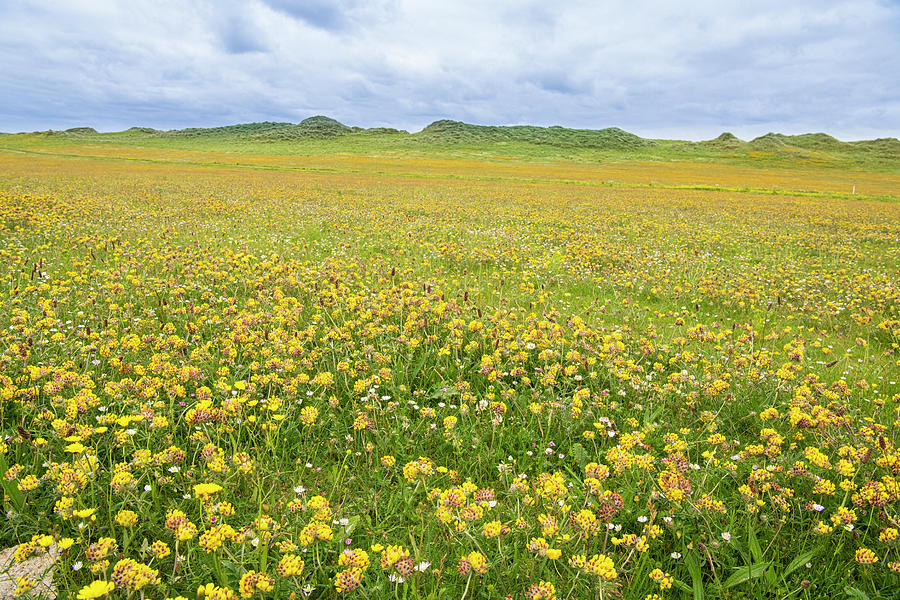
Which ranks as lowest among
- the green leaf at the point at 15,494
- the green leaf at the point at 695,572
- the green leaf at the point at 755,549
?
the green leaf at the point at 695,572

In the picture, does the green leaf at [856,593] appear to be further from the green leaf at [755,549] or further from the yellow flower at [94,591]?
the yellow flower at [94,591]

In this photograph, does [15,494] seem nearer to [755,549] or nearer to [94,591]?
[94,591]

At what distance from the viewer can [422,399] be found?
3822mm

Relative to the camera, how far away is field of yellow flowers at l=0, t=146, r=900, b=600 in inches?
83.2

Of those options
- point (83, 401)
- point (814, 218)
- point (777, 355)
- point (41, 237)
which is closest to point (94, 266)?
point (41, 237)

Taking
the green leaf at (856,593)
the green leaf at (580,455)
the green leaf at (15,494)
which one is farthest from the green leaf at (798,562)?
the green leaf at (15,494)

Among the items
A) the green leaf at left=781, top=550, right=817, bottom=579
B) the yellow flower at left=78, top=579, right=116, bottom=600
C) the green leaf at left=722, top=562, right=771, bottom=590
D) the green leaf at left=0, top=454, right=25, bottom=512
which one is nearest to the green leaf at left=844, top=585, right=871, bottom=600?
the green leaf at left=781, top=550, right=817, bottom=579

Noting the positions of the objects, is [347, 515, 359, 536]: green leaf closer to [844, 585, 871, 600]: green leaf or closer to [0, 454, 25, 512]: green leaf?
[0, 454, 25, 512]: green leaf

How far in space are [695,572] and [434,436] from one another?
1.80m

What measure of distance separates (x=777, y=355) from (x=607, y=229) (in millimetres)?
9060

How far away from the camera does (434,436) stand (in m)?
3.31

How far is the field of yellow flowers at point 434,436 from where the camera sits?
211 centimetres

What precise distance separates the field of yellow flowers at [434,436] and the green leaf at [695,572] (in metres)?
0.01

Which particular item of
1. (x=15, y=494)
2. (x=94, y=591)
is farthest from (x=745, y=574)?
(x=15, y=494)
